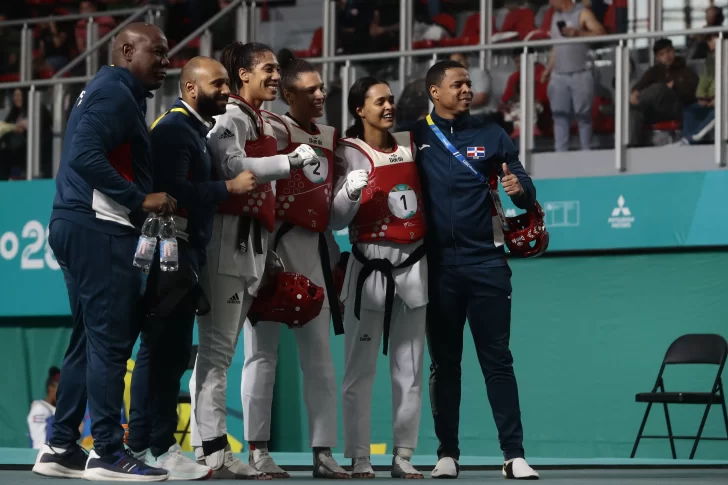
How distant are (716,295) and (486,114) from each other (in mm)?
2087

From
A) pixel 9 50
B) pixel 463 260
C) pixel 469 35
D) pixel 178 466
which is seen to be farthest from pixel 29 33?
pixel 178 466

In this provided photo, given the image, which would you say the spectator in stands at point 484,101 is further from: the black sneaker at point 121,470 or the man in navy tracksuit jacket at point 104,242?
the black sneaker at point 121,470

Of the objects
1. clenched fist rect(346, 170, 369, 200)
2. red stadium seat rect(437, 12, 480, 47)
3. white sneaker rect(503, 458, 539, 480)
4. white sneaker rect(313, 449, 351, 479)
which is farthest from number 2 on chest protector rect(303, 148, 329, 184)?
red stadium seat rect(437, 12, 480, 47)

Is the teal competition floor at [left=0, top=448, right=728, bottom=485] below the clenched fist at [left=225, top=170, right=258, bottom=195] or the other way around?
below

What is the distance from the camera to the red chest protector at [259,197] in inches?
196

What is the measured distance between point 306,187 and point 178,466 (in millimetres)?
1295

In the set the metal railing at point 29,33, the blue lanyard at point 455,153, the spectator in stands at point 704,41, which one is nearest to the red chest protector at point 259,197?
the blue lanyard at point 455,153

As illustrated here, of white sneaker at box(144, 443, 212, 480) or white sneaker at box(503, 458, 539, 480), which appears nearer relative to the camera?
white sneaker at box(144, 443, 212, 480)

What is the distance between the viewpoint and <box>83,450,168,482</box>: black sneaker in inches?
Result: 174

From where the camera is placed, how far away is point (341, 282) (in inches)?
222

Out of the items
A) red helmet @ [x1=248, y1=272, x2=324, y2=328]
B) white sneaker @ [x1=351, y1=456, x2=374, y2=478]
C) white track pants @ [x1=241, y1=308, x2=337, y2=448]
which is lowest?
white sneaker @ [x1=351, y1=456, x2=374, y2=478]

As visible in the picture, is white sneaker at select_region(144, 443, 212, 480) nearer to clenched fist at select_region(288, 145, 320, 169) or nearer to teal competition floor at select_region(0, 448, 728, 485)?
teal competition floor at select_region(0, 448, 728, 485)

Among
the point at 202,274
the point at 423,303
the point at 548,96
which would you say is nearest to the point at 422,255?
the point at 423,303

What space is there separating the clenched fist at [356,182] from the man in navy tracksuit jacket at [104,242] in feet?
3.01
